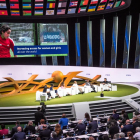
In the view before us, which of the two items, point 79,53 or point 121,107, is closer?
point 121,107

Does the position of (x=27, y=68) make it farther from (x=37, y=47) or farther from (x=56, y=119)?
(x=56, y=119)

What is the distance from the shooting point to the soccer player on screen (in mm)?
18062

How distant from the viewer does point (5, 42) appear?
731 inches

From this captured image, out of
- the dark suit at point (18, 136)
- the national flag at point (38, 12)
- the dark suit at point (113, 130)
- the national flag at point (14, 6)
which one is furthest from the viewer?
the national flag at point (38, 12)

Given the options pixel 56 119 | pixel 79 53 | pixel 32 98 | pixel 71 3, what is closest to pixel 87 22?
pixel 79 53

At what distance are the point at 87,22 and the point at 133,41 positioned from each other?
386 cm

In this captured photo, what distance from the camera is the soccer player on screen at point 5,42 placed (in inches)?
711

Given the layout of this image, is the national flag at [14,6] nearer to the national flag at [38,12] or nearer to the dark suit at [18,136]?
the national flag at [38,12]

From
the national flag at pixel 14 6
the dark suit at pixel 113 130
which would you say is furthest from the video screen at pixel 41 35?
the dark suit at pixel 113 130

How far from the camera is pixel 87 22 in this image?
74.0 ft

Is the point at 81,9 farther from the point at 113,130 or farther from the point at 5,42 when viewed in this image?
the point at 113,130

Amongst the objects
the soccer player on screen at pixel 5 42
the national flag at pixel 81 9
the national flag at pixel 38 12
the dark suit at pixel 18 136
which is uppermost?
the national flag at pixel 81 9

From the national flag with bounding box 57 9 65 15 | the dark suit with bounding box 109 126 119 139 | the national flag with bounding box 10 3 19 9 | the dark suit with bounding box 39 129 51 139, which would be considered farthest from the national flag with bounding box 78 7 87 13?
the dark suit with bounding box 39 129 51 139

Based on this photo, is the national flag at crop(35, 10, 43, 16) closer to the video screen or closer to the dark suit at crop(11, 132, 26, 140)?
the video screen
